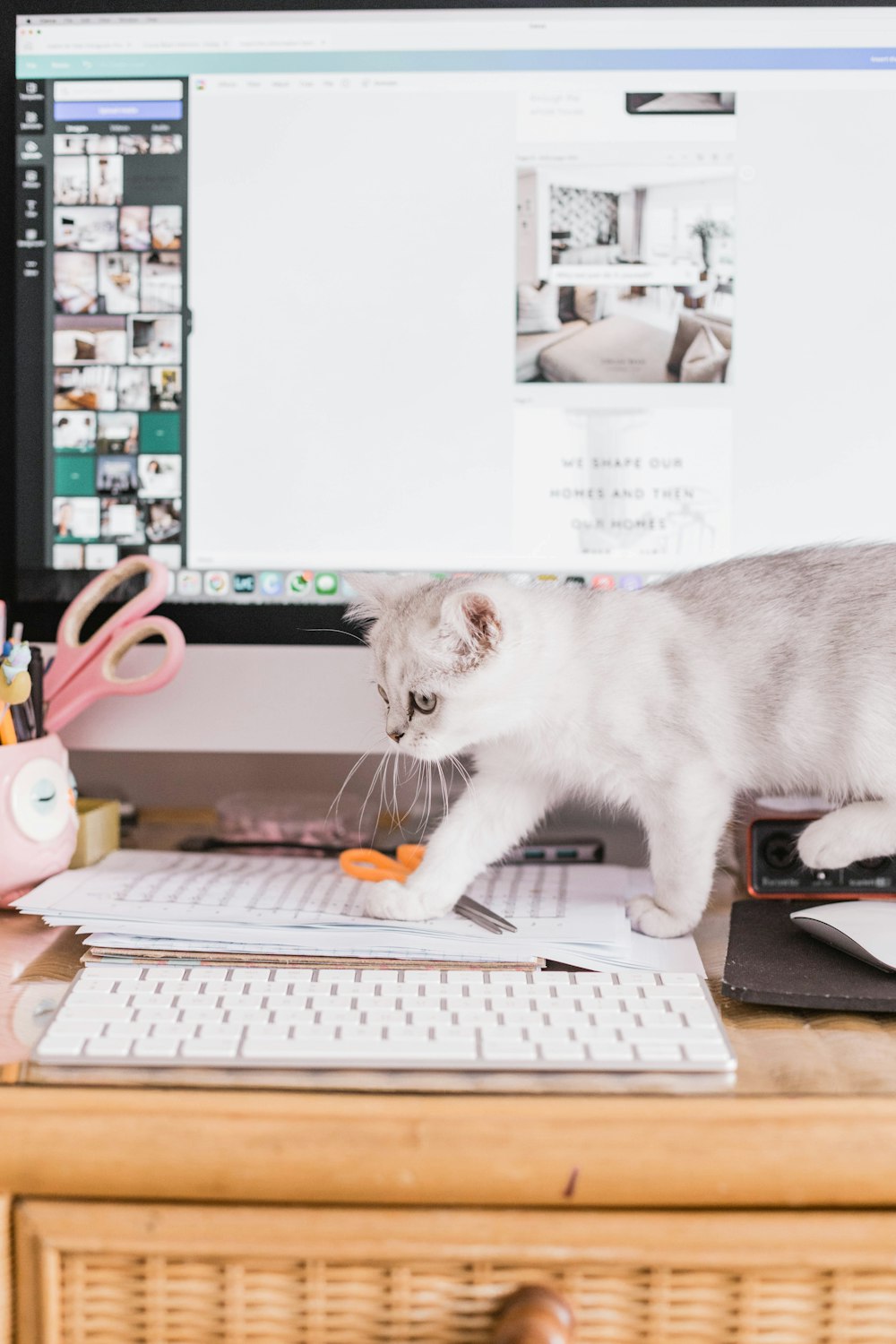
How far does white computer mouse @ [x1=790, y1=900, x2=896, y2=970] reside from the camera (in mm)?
560

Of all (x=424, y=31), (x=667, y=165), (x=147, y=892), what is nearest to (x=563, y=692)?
(x=147, y=892)

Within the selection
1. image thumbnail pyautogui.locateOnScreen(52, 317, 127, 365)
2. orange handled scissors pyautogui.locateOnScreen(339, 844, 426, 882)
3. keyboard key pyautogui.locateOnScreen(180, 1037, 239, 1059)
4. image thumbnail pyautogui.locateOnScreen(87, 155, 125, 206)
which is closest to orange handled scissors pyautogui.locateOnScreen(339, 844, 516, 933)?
orange handled scissors pyautogui.locateOnScreen(339, 844, 426, 882)

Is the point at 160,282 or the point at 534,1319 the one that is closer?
the point at 534,1319

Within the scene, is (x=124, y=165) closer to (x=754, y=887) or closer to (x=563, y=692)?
(x=563, y=692)

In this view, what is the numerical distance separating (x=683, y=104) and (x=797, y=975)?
0.65 metres

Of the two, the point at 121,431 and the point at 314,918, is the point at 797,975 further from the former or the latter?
the point at 121,431

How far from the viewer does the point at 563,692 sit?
2.32 feet

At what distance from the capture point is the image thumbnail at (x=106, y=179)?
2.65 feet

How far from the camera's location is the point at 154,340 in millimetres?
815

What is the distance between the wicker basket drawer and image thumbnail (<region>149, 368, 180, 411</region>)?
23.5 inches

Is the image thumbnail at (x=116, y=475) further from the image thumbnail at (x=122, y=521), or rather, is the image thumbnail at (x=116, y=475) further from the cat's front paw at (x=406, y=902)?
the cat's front paw at (x=406, y=902)

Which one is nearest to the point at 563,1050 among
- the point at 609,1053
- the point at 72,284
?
the point at 609,1053

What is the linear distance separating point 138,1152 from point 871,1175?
30 cm

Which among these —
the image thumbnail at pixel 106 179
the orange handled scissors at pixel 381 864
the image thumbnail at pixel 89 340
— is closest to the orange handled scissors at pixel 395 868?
the orange handled scissors at pixel 381 864
